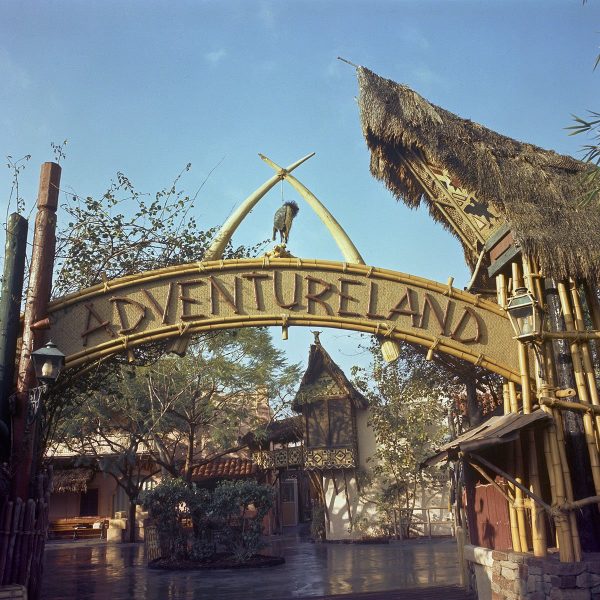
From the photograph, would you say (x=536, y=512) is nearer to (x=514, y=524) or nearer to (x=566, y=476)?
(x=514, y=524)

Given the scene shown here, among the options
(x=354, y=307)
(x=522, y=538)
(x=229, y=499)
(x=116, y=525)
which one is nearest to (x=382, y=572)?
(x=229, y=499)

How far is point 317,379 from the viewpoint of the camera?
24.0m

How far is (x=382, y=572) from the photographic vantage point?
13.3 m

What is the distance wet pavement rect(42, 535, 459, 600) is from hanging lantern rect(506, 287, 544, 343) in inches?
218

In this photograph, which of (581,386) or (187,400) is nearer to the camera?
(581,386)

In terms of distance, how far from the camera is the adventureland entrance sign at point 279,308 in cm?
768

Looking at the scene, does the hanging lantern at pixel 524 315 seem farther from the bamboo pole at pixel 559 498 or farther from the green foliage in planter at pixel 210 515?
the green foliage in planter at pixel 210 515

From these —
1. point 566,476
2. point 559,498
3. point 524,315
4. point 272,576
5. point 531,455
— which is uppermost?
point 524,315

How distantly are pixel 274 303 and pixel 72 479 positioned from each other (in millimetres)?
22923

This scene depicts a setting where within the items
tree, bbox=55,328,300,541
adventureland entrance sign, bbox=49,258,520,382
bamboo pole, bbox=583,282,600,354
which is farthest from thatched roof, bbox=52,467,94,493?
bamboo pole, bbox=583,282,600,354

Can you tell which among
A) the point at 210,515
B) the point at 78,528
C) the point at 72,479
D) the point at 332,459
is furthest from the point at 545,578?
the point at 78,528

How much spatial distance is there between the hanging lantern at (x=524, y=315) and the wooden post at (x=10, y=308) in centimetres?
578

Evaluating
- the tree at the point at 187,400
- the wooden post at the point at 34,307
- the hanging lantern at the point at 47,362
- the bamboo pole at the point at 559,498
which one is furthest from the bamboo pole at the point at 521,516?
the tree at the point at 187,400

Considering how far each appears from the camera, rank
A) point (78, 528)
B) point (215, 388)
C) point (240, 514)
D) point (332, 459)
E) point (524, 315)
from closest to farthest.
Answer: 1. point (524, 315)
2. point (240, 514)
3. point (215, 388)
4. point (332, 459)
5. point (78, 528)
